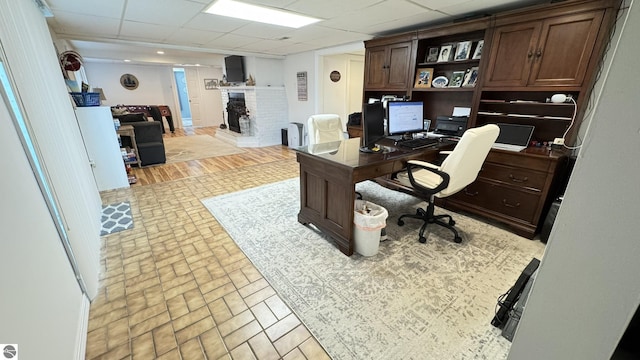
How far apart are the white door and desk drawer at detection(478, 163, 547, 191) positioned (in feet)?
30.3

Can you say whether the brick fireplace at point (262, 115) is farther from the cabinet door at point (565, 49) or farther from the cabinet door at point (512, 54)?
the cabinet door at point (565, 49)

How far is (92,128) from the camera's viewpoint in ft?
10.9

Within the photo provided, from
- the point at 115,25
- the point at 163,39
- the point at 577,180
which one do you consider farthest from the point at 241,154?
the point at 577,180

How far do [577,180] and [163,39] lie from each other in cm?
528

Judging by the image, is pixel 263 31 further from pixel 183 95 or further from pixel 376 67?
pixel 183 95

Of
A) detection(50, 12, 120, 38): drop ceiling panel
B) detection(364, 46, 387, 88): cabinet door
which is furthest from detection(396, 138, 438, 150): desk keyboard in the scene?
detection(50, 12, 120, 38): drop ceiling panel

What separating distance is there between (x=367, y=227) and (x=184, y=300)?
1431mm

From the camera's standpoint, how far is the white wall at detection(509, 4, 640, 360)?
57 centimetres

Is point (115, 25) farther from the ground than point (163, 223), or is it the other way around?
point (115, 25)

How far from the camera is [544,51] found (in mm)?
2285

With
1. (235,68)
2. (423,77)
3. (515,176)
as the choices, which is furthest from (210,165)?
(515,176)

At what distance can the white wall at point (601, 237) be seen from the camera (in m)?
0.57

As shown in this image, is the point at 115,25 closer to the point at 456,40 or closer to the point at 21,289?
the point at 21,289

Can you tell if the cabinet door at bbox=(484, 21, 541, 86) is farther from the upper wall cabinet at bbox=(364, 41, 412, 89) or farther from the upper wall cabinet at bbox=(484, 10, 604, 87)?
the upper wall cabinet at bbox=(364, 41, 412, 89)
